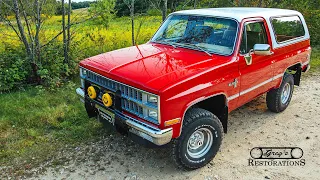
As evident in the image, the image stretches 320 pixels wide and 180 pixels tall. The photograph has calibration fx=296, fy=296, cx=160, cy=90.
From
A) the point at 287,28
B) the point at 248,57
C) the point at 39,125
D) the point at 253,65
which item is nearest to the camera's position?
the point at 248,57

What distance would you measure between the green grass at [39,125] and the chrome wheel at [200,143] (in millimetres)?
1641

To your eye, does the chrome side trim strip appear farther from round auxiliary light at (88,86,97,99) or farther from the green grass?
the green grass

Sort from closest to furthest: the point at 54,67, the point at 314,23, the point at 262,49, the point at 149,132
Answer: the point at 149,132
the point at 262,49
the point at 54,67
the point at 314,23

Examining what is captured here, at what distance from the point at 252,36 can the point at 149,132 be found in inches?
95.2

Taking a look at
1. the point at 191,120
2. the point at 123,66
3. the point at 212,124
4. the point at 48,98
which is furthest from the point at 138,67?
the point at 48,98

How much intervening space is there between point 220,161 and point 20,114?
11.6 feet

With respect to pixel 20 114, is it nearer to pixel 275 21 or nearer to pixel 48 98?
pixel 48 98

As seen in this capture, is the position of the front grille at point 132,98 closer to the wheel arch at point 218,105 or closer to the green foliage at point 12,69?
the wheel arch at point 218,105

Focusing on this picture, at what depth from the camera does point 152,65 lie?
378 cm

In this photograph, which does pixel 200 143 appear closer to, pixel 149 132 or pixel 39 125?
pixel 149 132

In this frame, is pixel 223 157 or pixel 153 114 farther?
pixel 223 157

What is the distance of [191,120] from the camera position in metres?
3.59

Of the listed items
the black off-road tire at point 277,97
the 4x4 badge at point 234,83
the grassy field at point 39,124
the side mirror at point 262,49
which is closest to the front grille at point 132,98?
the grassy field at point 39,124

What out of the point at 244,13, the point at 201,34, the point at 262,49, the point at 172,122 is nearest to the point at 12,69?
the point at 201,34
